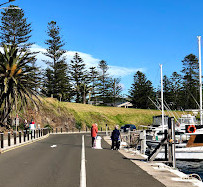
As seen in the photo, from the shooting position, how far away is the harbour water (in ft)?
62.3

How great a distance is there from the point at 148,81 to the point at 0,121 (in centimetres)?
8341

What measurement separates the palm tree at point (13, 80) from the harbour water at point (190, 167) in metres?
23.6

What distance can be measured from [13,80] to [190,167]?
2642cm

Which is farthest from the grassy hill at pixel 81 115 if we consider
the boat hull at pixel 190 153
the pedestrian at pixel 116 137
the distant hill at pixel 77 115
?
the boat hull at pixel 190 153

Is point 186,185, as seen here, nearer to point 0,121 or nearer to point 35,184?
point 35,184

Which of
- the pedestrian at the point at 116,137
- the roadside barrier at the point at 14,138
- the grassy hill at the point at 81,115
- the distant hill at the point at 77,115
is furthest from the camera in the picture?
the grassy hill at the point at 81,115

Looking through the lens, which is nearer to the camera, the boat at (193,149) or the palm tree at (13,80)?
the boat at (193,149)

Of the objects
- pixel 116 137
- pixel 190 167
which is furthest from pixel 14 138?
pixel 190 167

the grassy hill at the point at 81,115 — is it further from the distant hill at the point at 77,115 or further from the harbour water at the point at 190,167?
the harbour water at the point at 190,167

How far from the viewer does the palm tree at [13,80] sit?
40.3 meters

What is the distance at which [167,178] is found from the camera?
9.82 m

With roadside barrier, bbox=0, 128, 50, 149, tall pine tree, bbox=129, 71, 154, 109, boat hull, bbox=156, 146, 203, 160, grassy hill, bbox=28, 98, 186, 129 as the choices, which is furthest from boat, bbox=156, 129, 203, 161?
tall pine tree, bbox=129, 71, 154, 109

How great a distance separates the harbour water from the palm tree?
23631 mm

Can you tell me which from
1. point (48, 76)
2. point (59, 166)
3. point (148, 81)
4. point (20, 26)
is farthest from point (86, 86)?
point (59, 166)
